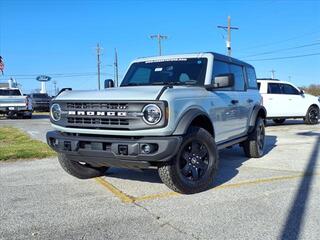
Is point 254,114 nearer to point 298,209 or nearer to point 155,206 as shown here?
point 298,209

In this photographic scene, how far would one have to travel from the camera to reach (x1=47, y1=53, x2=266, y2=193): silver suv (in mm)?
4973

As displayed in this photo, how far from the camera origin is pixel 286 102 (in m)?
17.3

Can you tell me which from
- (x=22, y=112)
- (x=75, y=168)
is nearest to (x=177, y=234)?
(x=75, y=168)

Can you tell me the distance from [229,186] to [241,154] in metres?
3.33

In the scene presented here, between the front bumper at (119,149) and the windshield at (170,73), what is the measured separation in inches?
64.7

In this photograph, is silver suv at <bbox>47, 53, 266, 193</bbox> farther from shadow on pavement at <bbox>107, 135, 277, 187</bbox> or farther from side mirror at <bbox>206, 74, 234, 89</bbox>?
shadow on pavement at <bbox>107, 135, 277, 187</bbox>

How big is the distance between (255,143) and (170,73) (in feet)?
9.36

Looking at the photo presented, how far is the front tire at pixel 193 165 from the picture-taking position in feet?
17.1

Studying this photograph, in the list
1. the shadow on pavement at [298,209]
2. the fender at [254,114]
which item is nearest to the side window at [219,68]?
the fender at [254,114]

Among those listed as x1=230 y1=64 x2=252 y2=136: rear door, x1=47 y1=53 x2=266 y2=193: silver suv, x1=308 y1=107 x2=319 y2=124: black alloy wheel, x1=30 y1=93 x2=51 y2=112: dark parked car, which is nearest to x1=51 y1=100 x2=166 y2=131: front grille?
x1=47 y1=53 x2=266 y2=193: silver suv

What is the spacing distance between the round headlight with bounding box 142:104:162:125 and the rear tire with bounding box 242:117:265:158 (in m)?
3.92

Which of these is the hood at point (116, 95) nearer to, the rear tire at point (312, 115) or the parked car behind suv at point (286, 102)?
the parked car behind suv at point (286, 102)

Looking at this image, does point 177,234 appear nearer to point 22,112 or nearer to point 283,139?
point 283,139

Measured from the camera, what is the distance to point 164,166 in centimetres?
515
